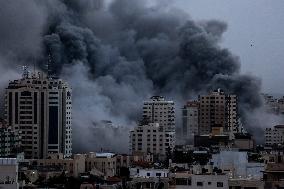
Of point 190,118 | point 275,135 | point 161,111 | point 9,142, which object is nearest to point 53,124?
point 9,142

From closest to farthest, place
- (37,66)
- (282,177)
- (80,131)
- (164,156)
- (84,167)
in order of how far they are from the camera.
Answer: (282,177), (84,167), (164,156), (80,131), (37,66)

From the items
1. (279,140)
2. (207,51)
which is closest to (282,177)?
(279,140)

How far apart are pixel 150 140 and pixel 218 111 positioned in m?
11.5

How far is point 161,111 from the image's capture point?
163 ft

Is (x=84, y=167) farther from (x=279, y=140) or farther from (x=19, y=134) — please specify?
(x=279, y=140)

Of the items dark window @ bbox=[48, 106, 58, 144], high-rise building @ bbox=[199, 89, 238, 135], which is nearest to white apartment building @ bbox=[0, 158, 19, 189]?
dark window @ bbox=[48, 106, 58, 144]

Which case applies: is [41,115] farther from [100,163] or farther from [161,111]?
[161,111]

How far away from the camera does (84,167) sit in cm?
3372

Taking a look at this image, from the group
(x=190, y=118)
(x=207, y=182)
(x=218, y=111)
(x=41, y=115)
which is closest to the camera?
(x=207, y=182)

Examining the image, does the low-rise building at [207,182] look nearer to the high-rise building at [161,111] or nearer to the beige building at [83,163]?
the beige building at [83,163]

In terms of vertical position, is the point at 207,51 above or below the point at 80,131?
above

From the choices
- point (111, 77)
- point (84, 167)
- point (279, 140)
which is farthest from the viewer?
point (111, 77)

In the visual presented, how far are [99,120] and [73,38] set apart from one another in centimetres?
899

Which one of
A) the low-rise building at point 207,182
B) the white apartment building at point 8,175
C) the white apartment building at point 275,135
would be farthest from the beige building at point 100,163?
the white apartment building at point 8,175
